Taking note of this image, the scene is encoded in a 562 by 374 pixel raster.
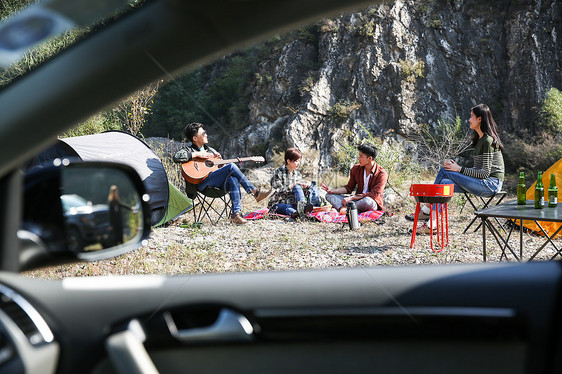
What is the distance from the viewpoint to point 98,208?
2.00 feet

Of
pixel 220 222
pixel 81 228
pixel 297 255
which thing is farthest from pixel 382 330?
pixel 220 222

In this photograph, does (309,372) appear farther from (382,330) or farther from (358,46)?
(358,46)

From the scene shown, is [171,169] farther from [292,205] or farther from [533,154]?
[533,154]

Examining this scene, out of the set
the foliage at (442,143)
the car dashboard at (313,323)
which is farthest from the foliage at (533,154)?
the car dashboard at (313,323)

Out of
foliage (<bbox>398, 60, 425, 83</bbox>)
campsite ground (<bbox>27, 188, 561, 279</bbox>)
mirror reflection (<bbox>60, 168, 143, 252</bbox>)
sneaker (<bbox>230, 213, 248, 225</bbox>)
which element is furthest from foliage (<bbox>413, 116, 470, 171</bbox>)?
mirror reflection (<bbox>60, 168, 143, 252</bbox>)

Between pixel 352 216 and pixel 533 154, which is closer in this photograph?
pixel 352 216

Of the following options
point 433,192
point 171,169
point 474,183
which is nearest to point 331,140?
point 171,169

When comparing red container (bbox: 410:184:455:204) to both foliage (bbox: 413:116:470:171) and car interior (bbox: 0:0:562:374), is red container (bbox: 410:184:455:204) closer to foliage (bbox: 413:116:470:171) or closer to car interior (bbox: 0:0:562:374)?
car interior (bbox: 0:0:562:374)

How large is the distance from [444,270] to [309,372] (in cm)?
29

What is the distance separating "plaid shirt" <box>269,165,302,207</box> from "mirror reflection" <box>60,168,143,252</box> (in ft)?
15.4

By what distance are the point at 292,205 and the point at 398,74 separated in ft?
39.5

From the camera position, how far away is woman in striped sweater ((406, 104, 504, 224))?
161 inches

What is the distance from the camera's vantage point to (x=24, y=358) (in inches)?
21.6

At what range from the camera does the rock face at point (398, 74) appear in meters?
14.9
